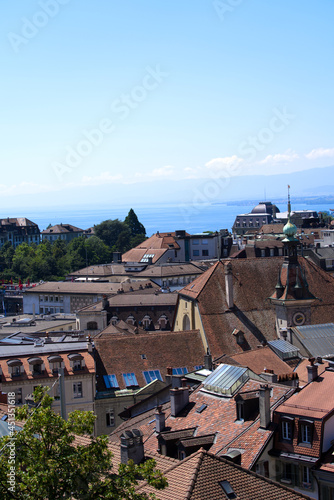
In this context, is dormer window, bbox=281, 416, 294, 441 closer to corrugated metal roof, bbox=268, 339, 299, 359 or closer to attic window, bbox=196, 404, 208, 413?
attic window, bbox=196, 404, 208, 413

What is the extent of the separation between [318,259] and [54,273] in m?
73.0

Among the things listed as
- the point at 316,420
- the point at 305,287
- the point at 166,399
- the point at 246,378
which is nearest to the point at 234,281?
the point at 305,287

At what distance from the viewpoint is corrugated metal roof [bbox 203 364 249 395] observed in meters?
31.9

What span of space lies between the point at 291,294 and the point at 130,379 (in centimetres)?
1610

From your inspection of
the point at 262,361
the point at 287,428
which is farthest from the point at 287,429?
the point at 262,361

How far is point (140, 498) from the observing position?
16.6m

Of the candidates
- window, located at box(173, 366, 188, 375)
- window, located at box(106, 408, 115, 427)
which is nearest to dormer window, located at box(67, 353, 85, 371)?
window, located at box(106, 408, 115, 427)

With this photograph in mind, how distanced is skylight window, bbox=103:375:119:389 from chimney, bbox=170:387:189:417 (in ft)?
44.5

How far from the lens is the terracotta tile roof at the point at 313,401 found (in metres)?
27.1

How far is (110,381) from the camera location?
150ft

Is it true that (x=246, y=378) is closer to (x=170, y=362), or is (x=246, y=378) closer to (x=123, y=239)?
(x=170, y=362)

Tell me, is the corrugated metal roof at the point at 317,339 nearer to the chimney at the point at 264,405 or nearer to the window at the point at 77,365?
the window at the point at 77,365

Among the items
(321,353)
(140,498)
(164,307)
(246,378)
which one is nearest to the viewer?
(140,498)

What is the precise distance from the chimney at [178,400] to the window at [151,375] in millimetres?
14535
